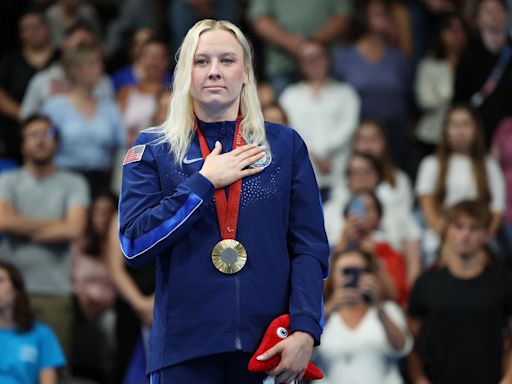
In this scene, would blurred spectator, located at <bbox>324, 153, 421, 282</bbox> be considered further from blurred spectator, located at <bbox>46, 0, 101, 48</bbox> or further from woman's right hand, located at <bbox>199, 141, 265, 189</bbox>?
woman's right hand, located at <bbox>199, 141, 265, 189</bbox>

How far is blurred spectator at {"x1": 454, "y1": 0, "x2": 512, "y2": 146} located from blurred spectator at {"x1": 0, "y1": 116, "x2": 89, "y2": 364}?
3633mm

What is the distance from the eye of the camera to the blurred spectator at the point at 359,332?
6.82m

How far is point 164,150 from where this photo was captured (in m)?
3.90

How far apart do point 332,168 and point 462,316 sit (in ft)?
9.07

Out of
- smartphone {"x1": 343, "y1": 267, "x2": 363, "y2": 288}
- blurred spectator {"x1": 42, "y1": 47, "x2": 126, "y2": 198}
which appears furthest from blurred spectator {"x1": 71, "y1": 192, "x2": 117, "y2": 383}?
smartphone {"x1": 343, "y1": 267, "x2": 363, "y2": 288}

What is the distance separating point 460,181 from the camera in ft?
29.2

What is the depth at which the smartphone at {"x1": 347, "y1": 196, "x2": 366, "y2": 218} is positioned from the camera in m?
7.89

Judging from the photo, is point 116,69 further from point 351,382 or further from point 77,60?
point 351,382

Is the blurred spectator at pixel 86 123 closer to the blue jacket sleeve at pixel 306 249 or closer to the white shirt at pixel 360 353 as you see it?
the white shirt at pixel 360 353

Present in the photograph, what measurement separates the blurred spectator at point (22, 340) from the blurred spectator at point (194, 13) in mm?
4570

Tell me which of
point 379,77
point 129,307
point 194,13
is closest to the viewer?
point 129,307

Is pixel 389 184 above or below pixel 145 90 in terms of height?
below

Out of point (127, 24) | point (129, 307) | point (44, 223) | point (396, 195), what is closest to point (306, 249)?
point (129, 307)

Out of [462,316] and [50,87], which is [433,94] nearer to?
[50,87]
